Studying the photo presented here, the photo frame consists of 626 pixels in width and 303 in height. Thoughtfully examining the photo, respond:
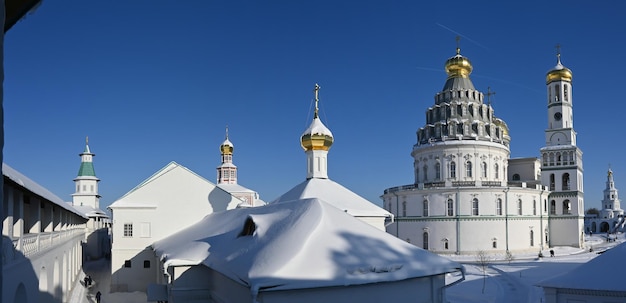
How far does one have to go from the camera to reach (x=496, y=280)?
27.9 metres

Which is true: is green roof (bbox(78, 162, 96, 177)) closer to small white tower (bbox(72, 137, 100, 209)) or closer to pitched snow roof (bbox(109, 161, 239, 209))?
small white tower (bbox(72, 137, 100, 209))

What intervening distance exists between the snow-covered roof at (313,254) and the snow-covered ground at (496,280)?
7.81 m

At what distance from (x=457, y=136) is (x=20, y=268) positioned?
4137cm

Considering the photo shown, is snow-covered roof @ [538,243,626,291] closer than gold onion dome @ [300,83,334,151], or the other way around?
snow-covered roof @ [538,243,626,291]

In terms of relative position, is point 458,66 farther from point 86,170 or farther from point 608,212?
point 608,212

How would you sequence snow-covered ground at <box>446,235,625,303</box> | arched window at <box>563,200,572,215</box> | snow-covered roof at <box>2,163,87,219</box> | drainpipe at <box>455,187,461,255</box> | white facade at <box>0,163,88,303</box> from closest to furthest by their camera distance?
snow-covered roof at <box>2,163,87,219</box> → white facade at <box>0,163,88,303</box> → snow-covered ground at <box>446,235,625,303</box> → drainpipe at <box>455,187,461,255</box> → arched window at <box>563,200,572,215</box>

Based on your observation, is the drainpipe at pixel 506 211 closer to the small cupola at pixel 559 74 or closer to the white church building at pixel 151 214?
the small cupola at pixel 559 74

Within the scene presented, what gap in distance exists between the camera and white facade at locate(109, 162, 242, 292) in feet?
81.5

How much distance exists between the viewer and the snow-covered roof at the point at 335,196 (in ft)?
75.3

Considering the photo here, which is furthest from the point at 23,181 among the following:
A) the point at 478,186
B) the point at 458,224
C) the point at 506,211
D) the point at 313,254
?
the point at 506,211

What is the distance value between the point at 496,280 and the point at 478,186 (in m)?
17.7

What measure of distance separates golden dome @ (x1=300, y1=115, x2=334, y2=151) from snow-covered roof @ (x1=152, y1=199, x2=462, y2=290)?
439 inches

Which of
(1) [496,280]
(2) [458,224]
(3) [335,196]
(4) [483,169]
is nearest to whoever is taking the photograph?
(3) [335,196]

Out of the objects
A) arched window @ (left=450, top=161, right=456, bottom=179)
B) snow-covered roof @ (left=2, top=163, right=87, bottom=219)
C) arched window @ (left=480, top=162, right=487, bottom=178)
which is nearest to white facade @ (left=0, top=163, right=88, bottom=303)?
snow-covered roof @ (left=2, top=163, right=87, bottom=219)
